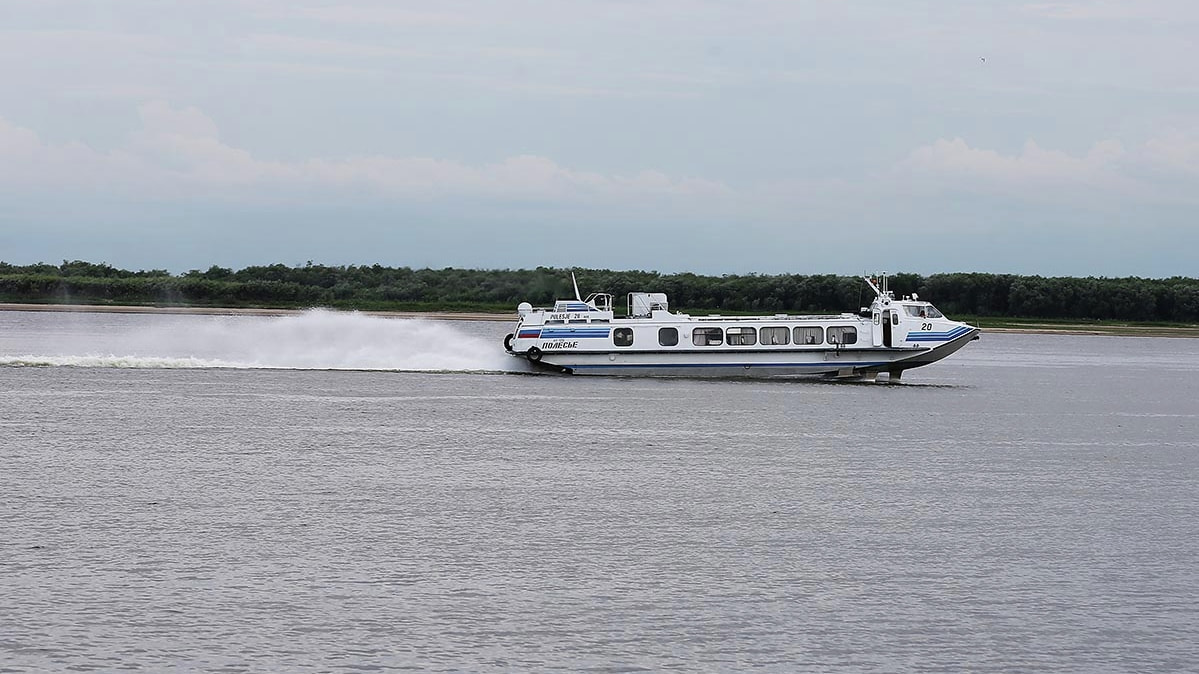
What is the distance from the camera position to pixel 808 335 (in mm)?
59969

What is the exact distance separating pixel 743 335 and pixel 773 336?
1221 mm

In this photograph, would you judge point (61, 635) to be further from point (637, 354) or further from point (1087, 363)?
point (1087, 363)

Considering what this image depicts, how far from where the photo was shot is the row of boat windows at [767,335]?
5981cm

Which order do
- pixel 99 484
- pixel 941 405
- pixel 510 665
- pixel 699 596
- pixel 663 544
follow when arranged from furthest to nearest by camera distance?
pixel 941 405
pixel 99 484
pixel 663 544
pixel 699 596
pixel 510 665

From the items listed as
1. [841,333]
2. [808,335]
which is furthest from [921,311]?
[808,335]

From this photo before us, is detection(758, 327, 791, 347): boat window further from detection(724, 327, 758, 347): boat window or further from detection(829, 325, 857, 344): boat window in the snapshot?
detection(829, 325, 857, 344): boat window

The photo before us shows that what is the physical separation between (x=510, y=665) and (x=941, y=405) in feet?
145

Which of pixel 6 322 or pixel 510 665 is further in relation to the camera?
pixel 6 322

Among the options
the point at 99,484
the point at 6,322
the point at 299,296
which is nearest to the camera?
the point at 99,484

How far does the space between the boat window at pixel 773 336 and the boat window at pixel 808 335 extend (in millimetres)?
392

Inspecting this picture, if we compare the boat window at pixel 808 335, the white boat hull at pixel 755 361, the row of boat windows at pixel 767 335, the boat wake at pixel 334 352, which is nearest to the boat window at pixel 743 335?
the row of boat windows at pixel 767 335

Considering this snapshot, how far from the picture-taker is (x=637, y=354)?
60469mm

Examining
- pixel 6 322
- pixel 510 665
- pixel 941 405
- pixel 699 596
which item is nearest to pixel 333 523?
pixel 699 596

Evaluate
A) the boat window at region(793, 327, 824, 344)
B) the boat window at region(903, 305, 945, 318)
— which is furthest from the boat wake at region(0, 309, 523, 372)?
the boat window at region(903, 305, 945, 318)
